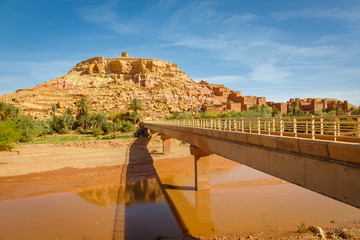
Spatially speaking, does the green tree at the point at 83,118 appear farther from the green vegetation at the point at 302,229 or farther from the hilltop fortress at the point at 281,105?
the green vegetation at the point at 302,229

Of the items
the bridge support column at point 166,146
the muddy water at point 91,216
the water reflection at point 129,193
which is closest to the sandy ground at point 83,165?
the bridge support column at point 166,146

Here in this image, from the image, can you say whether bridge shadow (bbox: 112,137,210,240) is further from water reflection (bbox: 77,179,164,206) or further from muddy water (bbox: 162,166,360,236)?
muddy water (bbox: 162,166,360,236)

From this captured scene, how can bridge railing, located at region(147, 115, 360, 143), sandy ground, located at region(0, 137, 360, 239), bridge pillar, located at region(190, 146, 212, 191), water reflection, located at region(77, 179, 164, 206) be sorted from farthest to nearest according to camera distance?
sandy ground, located at region(0, 137, 360, 239) < bridge pillar, located at region(190, 146, 212, 191) < water reflection, located at region(77, 179, 164, 206) < bridge railing, located at region(147, 115, 360, 143)

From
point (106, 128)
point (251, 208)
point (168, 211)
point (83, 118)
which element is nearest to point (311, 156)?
point (251, 208)

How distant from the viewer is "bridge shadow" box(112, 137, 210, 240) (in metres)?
15.4

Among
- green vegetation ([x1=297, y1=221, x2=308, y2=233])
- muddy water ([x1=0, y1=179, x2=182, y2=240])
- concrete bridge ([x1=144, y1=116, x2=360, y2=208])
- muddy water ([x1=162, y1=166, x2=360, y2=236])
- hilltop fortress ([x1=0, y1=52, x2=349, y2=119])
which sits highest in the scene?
hilltop fortress ([x1=0, y1=52, x2=349, y2=119])

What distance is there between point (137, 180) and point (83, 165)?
10.4 metres

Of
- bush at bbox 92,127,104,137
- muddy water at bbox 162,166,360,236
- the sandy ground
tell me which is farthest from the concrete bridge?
bush at bbox 92,127,104,137

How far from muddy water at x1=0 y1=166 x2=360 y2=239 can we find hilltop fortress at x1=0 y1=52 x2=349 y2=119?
58.2 meters

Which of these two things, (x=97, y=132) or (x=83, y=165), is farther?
(x=97, y=132)

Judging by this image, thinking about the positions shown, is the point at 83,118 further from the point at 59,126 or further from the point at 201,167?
the point at 201,167

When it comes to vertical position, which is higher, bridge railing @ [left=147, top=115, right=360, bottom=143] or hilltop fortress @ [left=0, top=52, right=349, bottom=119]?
hilltop fortress @ [left=0, top=52, right=349, bottom=119]

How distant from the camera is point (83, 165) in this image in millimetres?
32562

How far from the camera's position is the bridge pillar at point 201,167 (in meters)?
20.8
